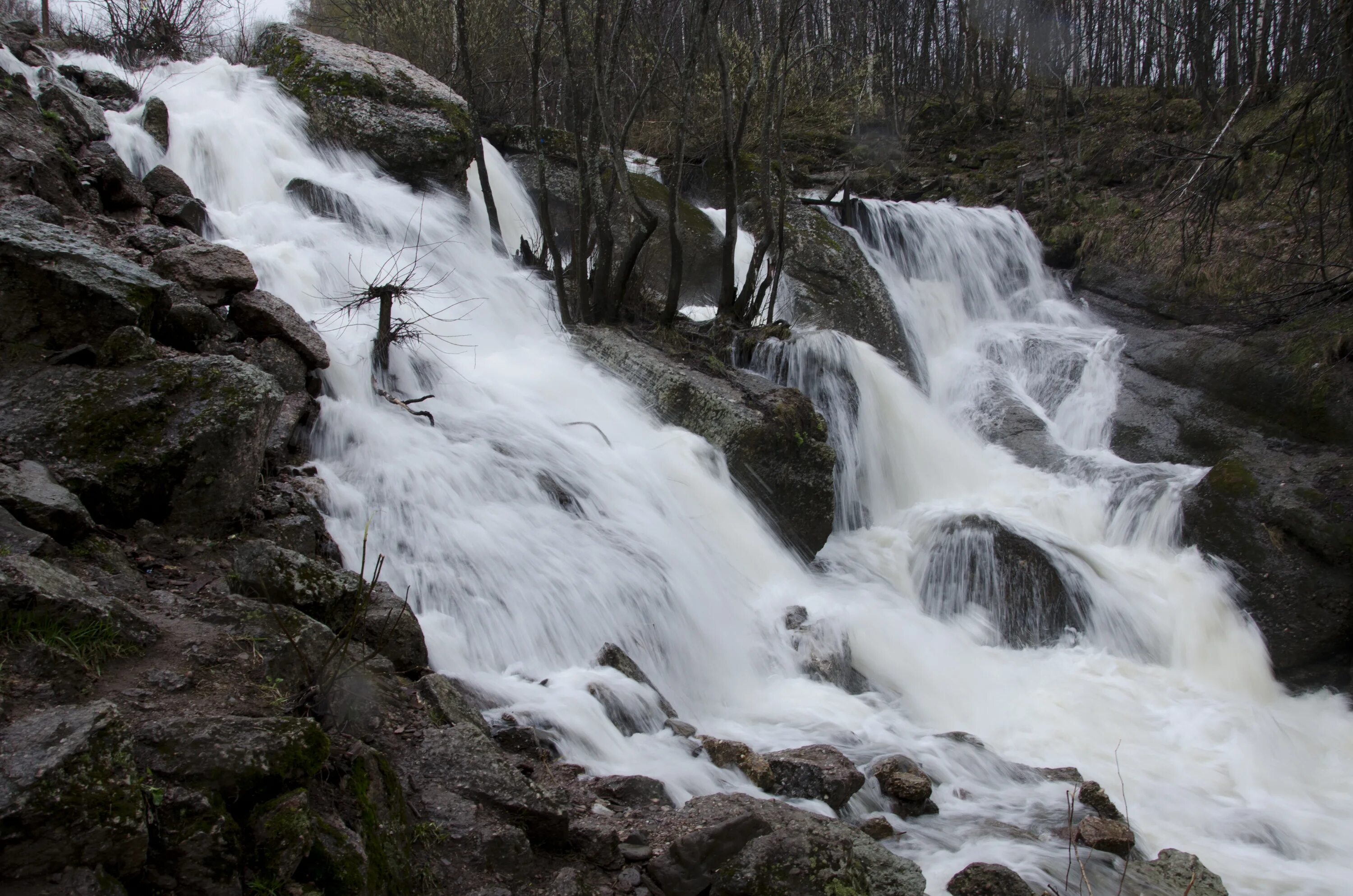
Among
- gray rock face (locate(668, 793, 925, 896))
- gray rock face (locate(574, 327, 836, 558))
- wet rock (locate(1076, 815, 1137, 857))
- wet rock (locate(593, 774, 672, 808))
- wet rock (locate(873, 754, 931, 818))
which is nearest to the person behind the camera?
gray rock face (locate(668, 793, 925, 896))

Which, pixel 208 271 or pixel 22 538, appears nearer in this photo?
pixel 22 538

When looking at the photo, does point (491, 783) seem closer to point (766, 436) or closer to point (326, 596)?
point (326, 596)

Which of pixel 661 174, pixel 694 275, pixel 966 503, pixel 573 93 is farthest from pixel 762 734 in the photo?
pixel 661 174

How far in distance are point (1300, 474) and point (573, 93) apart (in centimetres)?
815

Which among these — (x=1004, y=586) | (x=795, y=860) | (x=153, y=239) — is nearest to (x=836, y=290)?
(x=1004, y=586)

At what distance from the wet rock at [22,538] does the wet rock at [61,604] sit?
0.89ft

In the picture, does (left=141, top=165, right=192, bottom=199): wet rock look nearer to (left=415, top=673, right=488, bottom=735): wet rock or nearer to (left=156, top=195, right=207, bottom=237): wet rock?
(left=156, top=195, right=207, bottom=237): wet rock

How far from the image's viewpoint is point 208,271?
592cm

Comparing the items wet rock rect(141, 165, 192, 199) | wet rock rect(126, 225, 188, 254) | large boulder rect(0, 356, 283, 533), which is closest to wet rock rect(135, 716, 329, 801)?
large boulder rect(0, 356, 283, 533)

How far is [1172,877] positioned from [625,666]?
284 cm

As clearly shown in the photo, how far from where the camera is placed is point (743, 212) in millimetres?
13133

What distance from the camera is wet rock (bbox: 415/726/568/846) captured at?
312 cm

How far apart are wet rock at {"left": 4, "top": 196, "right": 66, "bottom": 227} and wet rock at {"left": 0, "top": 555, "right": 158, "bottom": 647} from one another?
336 cm

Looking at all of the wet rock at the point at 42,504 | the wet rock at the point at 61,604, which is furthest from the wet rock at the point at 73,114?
the wet rock at the point at 61,604
